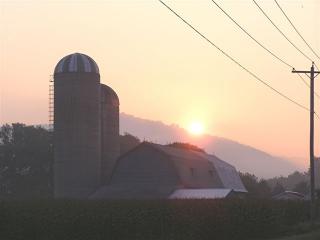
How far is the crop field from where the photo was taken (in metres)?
36.8

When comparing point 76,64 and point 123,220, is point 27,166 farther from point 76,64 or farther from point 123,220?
point 123,220

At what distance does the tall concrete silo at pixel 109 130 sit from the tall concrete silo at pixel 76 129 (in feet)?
14.4

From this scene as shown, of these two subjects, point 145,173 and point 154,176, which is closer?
point 154,176

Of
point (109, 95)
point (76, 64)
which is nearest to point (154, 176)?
point (109, 95)

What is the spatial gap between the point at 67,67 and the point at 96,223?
30.6m

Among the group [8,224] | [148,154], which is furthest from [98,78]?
[8,224]

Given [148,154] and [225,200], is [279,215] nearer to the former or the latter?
[225,200]

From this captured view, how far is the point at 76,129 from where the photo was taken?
63.2 metres

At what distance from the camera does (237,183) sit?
8194cm

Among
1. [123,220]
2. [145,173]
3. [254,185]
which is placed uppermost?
[145,173]

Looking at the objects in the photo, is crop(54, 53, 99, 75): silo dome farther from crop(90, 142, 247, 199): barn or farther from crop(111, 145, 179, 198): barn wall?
crop(111, 145, 179, 198): barn wall

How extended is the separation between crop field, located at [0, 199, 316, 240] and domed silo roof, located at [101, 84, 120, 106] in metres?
32.9

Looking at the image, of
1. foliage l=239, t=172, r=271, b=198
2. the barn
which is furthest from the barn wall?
foliage l=239, t=172, r=271, b=198

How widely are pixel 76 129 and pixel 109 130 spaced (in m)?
8.29
